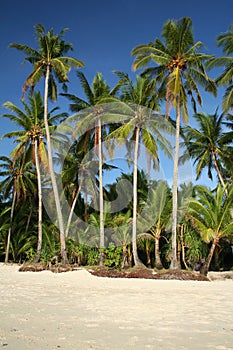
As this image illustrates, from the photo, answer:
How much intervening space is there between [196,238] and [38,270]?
9525 mm

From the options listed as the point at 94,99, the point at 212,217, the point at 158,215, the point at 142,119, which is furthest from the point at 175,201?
the point at 94,99

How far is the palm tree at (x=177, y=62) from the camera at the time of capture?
17.4 m


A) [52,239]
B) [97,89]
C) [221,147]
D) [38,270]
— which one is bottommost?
[38,270]

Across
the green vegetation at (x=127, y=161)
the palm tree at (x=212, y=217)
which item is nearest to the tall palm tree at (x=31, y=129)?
the green vegetation at (x=127, y=161)

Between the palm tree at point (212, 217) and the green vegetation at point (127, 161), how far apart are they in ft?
0.18

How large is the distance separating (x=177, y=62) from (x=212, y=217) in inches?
352

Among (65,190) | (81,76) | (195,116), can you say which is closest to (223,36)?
→ (195,116)

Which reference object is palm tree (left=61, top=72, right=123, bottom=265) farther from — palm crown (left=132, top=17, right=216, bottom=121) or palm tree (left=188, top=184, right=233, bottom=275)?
palm tree (left=188, top=184, right=233, bottom=275)

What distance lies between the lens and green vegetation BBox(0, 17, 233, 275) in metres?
17.6

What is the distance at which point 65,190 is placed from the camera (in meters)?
26.5

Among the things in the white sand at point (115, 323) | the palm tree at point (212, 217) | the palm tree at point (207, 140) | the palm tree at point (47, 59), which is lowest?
the white sand at point (115, 323)

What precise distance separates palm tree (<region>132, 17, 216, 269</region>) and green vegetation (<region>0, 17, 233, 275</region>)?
6 cm

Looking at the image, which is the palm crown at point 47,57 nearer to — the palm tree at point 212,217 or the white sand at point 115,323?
the palm tree at point 212,217

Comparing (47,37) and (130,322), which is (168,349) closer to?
(130,322)
